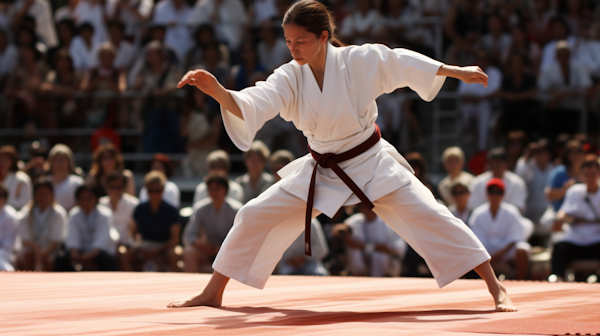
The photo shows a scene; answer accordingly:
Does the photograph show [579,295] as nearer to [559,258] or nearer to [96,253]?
[559,258]

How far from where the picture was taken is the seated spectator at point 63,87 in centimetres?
753

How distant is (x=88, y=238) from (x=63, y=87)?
2620 millimetres

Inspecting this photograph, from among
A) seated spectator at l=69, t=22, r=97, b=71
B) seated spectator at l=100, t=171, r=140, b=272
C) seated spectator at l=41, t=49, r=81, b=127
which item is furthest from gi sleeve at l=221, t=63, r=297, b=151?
seated spectator at l=69, t=22, r=97, b=71

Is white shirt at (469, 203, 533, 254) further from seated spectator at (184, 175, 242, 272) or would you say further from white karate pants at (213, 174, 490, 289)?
white karate pants at (213, 174, 490, 289)

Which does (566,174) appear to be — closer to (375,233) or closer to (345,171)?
(375,233)

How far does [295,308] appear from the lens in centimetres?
262

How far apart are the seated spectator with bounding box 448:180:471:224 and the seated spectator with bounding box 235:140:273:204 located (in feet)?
4.54

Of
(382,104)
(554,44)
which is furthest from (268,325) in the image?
(554,44)

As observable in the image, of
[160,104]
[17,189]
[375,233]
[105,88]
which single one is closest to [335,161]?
[375,233]

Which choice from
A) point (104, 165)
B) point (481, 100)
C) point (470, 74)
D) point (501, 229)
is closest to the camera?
point (470, 74)

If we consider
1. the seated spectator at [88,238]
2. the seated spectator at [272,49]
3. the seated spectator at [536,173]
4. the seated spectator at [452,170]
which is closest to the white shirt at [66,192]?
the seated spectator at [88,238]

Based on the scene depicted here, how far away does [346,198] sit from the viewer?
103 inches

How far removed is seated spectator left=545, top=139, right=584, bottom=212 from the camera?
18.1 ft

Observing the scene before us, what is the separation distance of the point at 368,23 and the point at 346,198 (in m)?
4.69
